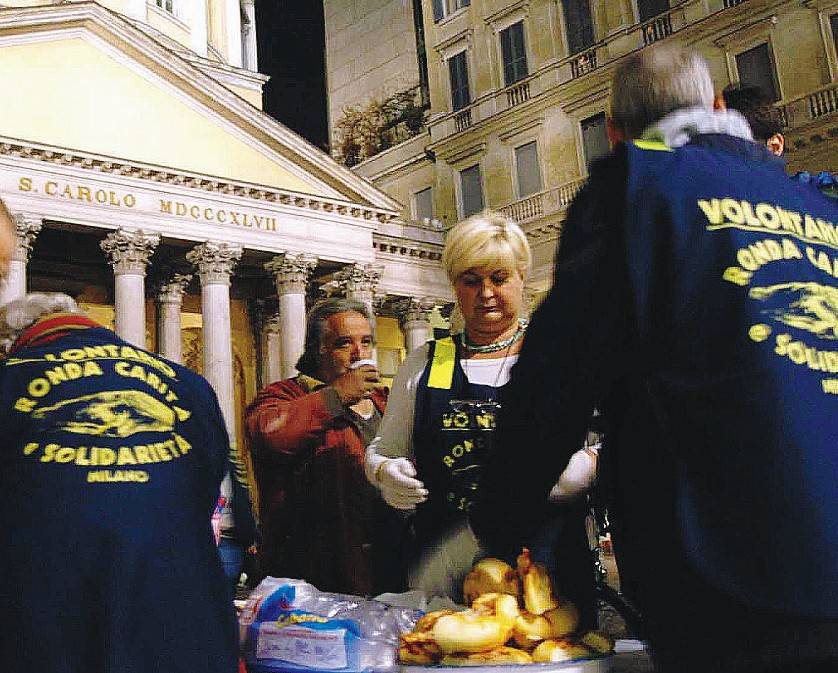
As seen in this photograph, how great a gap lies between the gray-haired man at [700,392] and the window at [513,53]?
22.3 m

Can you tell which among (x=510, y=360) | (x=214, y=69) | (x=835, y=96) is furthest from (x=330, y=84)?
(x=510, y=360)

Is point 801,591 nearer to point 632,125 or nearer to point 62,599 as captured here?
point 632,125

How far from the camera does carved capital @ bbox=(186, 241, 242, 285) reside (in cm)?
1658

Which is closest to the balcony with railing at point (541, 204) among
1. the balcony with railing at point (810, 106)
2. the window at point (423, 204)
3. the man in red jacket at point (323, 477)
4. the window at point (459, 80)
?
the window at point (423, 204)

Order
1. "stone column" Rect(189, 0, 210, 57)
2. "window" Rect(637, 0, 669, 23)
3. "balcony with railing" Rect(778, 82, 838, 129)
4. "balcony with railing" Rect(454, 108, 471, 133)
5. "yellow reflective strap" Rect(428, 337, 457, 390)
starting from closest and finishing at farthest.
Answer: "yellow reflective strap" Rect(428, 337, 457, 390) < "balcony with railing" Rect(778, 82, 838, 129) < "window" Rect(637, 0, 669, 23) < "stone column" Rect(189, 0, 210, 57) < "balcony with railing" Rect(454, 108, 471, 133)

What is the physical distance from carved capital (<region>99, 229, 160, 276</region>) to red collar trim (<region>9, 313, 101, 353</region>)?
13732 millimetres

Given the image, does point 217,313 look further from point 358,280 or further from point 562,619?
point 562,619

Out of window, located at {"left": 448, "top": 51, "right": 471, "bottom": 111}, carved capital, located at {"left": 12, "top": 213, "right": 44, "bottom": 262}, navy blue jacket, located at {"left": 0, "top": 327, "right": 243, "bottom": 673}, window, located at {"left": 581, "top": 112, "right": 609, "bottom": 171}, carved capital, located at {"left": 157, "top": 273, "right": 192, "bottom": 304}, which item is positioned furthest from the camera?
window, located at {"left": 448, "top": 51, "right": 471, "bottom": 111}

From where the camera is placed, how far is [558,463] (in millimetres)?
1380

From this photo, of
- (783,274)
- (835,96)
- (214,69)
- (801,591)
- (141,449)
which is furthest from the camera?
(214,69)

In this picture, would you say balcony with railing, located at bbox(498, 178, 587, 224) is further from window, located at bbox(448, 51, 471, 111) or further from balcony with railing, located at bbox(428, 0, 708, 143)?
window, located at bbox(448, 51, 471, 111)

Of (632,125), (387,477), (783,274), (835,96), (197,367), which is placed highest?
(835,96)

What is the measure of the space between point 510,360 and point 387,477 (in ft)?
1.74

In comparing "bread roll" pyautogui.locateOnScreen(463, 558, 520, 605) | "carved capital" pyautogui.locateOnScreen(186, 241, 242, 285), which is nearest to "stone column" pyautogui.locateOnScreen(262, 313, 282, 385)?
"carved capital" pyautogui.locateOnScreen(186, 241, 242, 285)
